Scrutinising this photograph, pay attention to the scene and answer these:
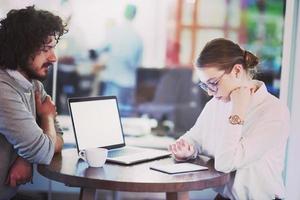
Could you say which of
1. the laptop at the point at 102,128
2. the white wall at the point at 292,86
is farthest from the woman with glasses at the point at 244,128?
the white wall at the point at 292,86

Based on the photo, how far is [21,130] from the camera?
1.76 metres

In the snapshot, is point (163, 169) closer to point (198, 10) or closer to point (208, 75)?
point (208, 75)

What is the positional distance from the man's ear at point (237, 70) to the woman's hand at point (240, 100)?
0.22 feet

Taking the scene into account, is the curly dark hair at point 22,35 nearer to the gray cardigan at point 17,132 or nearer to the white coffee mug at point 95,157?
the gray cardigan at point 17,132

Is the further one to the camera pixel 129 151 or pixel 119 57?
pixel 119 57

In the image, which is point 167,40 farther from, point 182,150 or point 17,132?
point 17,132

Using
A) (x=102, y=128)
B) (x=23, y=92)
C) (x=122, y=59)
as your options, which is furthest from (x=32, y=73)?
(x=122, y=59)

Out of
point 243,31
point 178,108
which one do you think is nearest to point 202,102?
point 178,108

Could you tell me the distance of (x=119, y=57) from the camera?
3.14 m

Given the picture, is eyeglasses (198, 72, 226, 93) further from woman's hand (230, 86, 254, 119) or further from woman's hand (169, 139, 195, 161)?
woman's hand (169, 139, 195, 161)

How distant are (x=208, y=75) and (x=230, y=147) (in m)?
0.33

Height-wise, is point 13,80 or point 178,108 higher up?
point 13,80

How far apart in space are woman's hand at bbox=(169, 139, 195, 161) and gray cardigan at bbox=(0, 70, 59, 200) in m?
0.54

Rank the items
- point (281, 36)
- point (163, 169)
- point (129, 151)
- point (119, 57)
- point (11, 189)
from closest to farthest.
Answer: point (163, 169) < point (11, 189) < point (129, 151) < point (281, 36) < point (119, 57)
